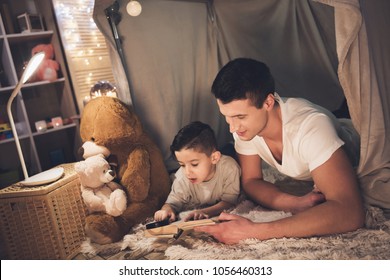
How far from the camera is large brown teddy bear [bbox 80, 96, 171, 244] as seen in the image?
1.48 m

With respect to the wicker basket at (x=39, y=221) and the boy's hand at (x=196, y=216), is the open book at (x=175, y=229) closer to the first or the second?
the boy's hand at (x=196, y=216)

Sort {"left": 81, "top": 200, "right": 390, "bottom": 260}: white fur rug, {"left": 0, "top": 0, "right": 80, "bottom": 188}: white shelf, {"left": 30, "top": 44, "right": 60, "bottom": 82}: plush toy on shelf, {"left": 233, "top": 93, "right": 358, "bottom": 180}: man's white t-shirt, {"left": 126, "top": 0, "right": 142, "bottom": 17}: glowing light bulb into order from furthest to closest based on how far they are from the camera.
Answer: {"left": 30, "top": 44, "right": 60, "bottom": 82}: plush toy on shelf < {"left": 0, "top": 0, "right": 80, "bottom": 188}: white shelf < {"left": 126, "top": 0, "right": 142, "bottom": 17}: glowing light bulb < {"left": 233, "top": 93, "right": 358, "bottom": 180}: man's white t-shirt < {"left": 81, "top": 200, "right": 390, "bottom": 260}: white fur rug

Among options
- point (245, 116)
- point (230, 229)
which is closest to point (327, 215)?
point (230, 229)

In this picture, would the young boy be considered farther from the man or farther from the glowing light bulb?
the glowing light bulb

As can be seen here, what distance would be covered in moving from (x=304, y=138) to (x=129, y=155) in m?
0.82

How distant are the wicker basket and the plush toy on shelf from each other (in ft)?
5.63

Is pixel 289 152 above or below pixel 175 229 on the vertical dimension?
above

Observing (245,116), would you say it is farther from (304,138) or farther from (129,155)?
(129,155)

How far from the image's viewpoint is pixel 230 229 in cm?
116

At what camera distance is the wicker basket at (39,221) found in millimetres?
1253

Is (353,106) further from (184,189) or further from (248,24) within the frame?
(248,24)

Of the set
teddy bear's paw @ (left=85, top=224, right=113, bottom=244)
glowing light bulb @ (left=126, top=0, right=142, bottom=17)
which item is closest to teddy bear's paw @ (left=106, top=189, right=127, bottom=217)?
teddy bear's paw @ (left=85, top=224, right=113, bottom=244)

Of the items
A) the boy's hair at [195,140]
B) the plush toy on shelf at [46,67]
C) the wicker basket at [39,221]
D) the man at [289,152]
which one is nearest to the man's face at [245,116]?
the man at [289,152]

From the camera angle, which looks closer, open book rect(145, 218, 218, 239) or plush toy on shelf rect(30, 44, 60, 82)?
open book rect(145, 218, 218, 239)
